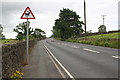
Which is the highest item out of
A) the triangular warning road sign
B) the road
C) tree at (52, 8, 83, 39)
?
tree at (52, 8, 83, 39)

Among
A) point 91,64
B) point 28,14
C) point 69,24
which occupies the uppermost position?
point 69,24

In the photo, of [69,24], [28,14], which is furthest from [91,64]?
[69,24]

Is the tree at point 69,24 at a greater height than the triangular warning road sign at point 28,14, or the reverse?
the tree at point 69,24

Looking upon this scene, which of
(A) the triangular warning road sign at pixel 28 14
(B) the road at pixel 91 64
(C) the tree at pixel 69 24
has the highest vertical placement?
(C) the tree at pixel 69 24

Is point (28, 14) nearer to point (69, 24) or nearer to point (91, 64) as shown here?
point (91, 64)

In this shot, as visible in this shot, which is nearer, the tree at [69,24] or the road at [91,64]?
the road at [91,64]

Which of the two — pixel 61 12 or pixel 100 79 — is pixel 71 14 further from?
pixel 100 79

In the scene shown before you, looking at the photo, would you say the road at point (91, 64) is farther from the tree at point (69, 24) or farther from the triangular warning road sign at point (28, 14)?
the tree at point (69, 24)

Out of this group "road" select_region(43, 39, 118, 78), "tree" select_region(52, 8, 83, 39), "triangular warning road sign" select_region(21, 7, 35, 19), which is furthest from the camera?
"tree" select_region(52, 8, 83, 39)

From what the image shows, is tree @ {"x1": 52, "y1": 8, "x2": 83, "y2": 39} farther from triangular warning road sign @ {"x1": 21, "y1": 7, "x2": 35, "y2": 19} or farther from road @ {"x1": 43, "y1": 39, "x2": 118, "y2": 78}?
triangular warning road sign @ {"x1": 21, "y1": 7, "x2": 35, "y2": 19}

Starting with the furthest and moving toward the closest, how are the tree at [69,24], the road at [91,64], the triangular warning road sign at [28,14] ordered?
the tree at [69,24] → the triangular warning road sign at [28,14] → the road at [91,64]

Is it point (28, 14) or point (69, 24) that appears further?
point (69, 24)

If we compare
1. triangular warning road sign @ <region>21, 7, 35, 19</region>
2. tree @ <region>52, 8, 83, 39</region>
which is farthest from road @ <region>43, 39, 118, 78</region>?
tree @ <region>52, 8, 83, 39</region>

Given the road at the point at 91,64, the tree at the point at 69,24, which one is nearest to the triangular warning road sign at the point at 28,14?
the road at the point at 91,64
